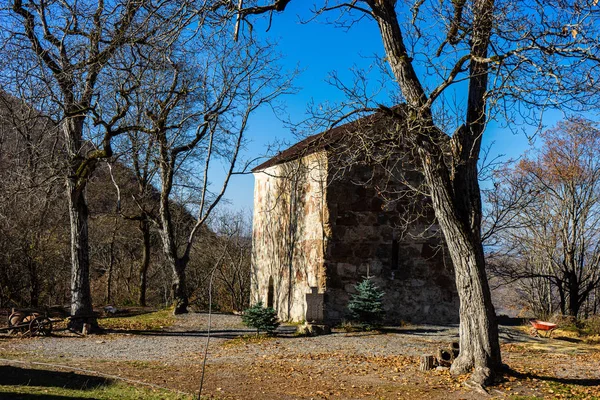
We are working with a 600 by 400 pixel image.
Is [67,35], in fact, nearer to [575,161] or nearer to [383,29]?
[383,29]

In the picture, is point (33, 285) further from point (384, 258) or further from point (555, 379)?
point (555, 379)

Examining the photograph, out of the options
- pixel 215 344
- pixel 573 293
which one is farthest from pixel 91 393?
pixel 573 293

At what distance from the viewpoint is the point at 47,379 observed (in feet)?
27.8

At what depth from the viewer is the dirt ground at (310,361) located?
7750 millimetres

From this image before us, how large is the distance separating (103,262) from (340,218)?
13679mm

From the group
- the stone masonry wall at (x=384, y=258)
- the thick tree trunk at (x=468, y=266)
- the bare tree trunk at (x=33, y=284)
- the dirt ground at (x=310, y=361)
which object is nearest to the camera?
the dirt ground at (x=310, y=361)

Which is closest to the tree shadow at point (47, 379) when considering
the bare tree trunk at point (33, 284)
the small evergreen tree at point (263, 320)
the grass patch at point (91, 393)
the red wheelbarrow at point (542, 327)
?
the grass patch at point (91, 393)

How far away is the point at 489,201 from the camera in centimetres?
1859

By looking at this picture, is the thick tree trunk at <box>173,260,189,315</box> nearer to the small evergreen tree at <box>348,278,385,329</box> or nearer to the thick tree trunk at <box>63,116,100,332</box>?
the thick tree trunk at <box>63,116,100,332</box>

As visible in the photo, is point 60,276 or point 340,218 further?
point 60,276

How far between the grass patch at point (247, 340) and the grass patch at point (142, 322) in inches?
108

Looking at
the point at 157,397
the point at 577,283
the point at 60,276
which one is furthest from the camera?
the point at 60,276

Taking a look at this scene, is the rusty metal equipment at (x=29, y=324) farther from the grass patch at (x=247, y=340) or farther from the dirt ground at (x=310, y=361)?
the grass patch at (x=247, y=340)

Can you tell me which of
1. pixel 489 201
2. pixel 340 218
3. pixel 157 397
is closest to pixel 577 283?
pixel 489 201
